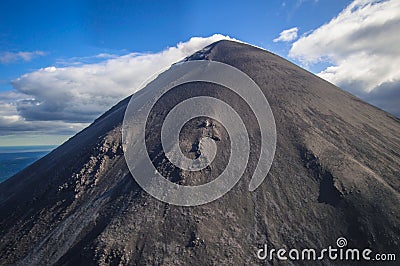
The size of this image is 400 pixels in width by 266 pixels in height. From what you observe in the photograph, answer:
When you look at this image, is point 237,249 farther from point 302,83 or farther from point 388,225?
point 302,83

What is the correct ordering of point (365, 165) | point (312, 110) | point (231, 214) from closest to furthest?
1. point (231, 214)
2. point (365, 165)
3. point (312, 110)

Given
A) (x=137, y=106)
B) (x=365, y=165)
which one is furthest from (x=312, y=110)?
Answer: (x=137, y=106)

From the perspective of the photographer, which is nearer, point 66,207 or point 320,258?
point 320,258

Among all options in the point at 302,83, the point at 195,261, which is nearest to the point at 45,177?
the point at 195,261

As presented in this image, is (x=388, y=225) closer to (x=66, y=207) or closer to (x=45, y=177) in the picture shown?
(x=66, y=207)

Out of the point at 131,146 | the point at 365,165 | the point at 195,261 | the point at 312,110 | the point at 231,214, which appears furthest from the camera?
the point at 312,110

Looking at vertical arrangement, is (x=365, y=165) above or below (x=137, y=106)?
below

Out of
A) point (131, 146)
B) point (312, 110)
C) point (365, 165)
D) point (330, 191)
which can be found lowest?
point (330, 191)
